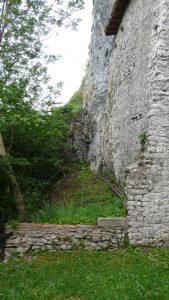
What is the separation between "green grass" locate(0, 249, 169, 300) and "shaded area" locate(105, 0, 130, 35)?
890 centimetres

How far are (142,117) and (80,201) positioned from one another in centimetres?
392

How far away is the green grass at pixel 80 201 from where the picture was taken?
1094 cm

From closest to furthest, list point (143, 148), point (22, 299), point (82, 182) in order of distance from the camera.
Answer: point (22, 299) → point (143, 148) → point (82, 182)

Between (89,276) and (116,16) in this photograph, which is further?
(116,16)

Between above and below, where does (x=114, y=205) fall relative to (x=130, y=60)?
below

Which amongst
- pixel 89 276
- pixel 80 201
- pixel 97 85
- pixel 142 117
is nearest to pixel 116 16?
pixel 142 117

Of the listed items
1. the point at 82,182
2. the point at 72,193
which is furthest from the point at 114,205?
the point at 82,182

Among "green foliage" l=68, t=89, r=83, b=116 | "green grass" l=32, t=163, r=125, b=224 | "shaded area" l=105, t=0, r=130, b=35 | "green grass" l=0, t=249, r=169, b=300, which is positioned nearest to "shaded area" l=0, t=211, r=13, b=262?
"green grass" l=0, t=249, r=169, b=300

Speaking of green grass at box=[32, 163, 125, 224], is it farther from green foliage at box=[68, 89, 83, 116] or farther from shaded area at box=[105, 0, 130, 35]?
shaded area at box=[105, 0, 130, 35]

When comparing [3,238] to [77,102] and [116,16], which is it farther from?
[77,102]

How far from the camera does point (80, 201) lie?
46.9 ft

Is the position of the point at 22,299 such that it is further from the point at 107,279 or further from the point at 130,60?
the point at 130,60

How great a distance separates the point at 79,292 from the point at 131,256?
2324 mm

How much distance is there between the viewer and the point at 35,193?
14398mm
